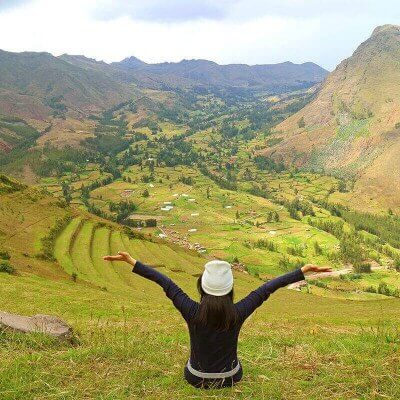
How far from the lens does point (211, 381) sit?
9.74 m

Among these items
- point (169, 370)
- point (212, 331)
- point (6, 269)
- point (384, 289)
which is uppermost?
point (212, 331)

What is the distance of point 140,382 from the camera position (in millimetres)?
10344

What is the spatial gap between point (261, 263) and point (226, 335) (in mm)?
141209

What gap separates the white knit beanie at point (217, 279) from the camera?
8.88 m

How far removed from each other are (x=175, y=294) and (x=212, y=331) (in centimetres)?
122

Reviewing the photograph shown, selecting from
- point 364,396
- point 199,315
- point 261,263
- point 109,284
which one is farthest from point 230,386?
point 261,263

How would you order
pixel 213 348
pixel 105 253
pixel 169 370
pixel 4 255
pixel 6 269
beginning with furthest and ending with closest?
pixel 105 253
pixel 4 255
pixel 6 269
pixel 169 370
pixel 213 348

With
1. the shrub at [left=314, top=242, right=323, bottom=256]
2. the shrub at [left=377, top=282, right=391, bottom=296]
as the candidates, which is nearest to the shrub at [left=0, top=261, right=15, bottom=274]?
the shrub at [left=377, top=282, right=391, bottom=296]

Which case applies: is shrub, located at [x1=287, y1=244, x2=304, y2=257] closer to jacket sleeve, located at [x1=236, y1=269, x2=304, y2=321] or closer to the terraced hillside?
the terraced hillside

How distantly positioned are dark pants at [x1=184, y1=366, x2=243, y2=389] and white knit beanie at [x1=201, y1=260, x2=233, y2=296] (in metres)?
2.35

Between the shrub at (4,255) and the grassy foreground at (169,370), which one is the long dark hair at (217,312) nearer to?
the grassy foreground at (169,370)

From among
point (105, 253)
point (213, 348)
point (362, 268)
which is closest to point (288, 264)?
point (362, 268)

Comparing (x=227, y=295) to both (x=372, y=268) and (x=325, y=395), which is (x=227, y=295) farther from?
(x=372, y=268)

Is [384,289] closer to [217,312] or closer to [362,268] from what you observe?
[362,268]
